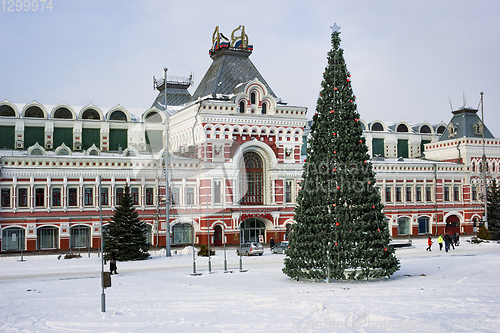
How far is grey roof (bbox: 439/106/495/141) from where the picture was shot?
67875mm

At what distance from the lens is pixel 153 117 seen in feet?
208

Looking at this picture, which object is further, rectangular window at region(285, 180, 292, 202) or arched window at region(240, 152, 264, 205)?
rectangular window at region(285, 180, 292, 202)

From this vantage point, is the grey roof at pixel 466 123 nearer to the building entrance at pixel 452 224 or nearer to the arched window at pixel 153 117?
the building entrance at pixel 452 224

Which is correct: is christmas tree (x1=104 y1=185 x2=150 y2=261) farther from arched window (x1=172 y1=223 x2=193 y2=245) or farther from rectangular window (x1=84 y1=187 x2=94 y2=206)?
arched window (x1=172 y1=223 x2=193 y2=245)

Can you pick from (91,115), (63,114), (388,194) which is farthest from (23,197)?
(388,194)

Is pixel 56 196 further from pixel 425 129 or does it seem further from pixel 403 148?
pixel 425 129

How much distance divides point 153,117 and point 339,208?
42.3 meters

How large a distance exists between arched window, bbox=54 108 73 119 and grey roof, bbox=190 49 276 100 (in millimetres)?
13104

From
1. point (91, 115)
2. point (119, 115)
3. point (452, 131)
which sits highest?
point (119, 115)

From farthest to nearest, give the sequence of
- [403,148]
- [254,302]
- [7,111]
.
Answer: [403,148] → [7,111] → [254,302]

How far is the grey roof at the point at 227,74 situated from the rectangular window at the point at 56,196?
17160 millimetres

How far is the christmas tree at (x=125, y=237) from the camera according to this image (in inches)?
1594

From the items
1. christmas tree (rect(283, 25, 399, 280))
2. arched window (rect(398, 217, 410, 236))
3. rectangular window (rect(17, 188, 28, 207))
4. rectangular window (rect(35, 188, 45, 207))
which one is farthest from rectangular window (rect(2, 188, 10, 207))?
arched window (rect(398, 217, 410, 236))

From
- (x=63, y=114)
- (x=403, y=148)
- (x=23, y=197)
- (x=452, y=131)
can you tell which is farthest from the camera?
(x=403, y=148)
